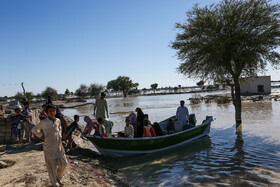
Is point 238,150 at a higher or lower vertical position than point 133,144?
lower

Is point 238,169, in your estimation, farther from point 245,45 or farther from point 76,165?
point 245,45

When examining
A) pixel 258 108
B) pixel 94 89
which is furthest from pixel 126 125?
Answer: pixel 94 89

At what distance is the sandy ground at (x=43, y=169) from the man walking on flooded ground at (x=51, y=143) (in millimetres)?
786

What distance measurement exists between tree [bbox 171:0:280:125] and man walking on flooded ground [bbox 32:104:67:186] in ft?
37.5

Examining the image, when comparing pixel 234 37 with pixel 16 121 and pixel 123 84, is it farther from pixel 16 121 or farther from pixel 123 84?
pixel 123 84

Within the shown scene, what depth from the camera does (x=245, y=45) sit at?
13570 mm

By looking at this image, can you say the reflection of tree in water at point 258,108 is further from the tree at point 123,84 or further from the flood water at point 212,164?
the tree at point 123,84

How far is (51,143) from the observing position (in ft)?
14.9

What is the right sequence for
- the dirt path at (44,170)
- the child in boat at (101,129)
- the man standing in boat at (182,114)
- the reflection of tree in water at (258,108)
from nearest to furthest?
1. the dirt path at (44,170)
2. the child in boat at (101,129)
3. the man standing in boat at (182,114)
4. the reflection of tree in water at (258,108)

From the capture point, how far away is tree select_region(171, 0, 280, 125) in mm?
13242

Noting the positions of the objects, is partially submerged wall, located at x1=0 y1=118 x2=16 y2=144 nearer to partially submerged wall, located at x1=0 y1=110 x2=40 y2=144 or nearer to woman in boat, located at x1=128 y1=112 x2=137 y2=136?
partially submerged wall, located at x1=0 y1=110 x2=40 y2=144

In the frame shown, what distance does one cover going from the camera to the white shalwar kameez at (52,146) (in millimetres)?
4516

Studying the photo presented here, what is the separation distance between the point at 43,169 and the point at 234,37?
39.7ft

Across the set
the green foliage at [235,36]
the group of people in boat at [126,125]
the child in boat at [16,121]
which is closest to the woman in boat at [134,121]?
the group of people in boat at [126,125]
